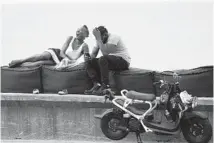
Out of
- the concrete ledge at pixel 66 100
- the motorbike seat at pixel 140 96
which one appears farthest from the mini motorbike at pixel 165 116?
the concrete ledge at pixel 66 100

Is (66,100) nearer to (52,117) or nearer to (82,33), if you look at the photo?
(52,117)

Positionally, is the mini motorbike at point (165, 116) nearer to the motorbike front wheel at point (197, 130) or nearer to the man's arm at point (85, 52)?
the motorbike front wheel at point (197, 130)

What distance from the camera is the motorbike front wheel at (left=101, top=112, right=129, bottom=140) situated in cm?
652

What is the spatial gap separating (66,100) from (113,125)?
846mm

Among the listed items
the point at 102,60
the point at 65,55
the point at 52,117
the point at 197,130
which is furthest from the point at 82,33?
the point at 197,130

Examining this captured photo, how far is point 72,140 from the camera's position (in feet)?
23.2

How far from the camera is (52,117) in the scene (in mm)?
7113

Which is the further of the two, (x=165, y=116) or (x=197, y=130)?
(x=165, y=116)

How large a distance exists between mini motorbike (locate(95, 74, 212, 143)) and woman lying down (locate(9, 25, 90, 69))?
3.63 feet

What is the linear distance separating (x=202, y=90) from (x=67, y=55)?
6.78ft

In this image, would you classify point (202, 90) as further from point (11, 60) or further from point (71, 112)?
point (11, 60)

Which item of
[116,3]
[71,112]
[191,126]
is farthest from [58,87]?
[191,126]

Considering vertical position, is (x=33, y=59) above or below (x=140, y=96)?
above

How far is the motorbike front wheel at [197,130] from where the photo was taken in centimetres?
634
